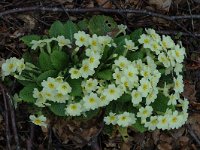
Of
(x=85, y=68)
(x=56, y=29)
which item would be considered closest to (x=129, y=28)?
(x=56, y=29)

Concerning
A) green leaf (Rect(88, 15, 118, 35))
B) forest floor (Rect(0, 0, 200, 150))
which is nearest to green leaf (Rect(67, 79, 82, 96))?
forest floor (Rect(0, 0, 200, 150))

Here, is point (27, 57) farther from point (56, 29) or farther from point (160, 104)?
point (160, 104)

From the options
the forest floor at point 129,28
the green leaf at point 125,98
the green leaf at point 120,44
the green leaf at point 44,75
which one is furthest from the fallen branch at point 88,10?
the green leaf at point 125,98

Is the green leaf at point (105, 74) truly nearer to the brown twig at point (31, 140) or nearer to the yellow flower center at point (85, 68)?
the yellow flower center at point (85, 68)

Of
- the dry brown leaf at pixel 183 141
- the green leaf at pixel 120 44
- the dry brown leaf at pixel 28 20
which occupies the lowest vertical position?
the dry brown leaf at pixel 183 141

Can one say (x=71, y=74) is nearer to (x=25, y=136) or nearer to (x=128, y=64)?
(x=128, y=64)

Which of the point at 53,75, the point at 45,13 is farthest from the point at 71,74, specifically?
the point at 45,13
